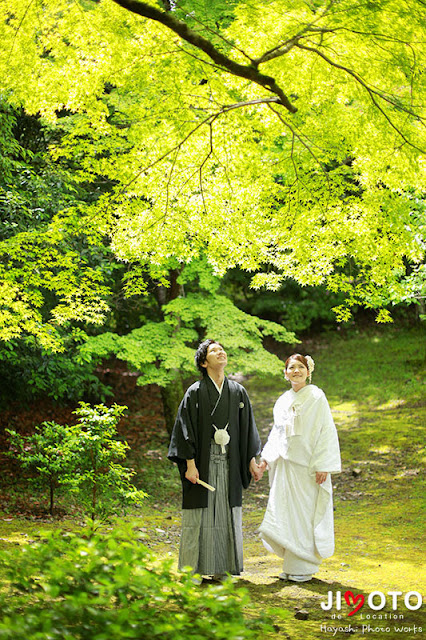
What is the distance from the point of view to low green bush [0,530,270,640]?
5.81 ft

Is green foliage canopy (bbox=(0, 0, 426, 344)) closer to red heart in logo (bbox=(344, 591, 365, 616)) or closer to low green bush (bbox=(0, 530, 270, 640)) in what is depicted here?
red heart in logo (bbox=(344, 591, 365, 616))

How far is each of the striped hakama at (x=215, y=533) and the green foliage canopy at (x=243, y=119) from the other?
2.10 metres

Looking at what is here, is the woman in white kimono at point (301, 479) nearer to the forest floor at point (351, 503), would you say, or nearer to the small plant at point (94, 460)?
the forest floor at point (351, 503)

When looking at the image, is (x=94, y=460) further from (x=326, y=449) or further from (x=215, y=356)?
(x=326, y=449)

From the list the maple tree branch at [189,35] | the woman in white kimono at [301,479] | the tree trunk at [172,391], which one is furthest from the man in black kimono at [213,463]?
the tree trunk at [172,391]

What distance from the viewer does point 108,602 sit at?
78.7 inches

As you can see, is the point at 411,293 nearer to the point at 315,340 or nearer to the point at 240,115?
Answer: the point at 240,115

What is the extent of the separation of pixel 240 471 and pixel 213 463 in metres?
0.25

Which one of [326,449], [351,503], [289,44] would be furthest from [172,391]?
[289,44]

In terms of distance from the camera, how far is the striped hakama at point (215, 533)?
4527mm

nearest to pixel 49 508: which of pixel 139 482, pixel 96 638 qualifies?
pixel 139 482

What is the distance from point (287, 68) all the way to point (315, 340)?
14.5m

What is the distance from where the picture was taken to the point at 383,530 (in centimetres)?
655

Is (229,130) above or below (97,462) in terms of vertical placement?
above
